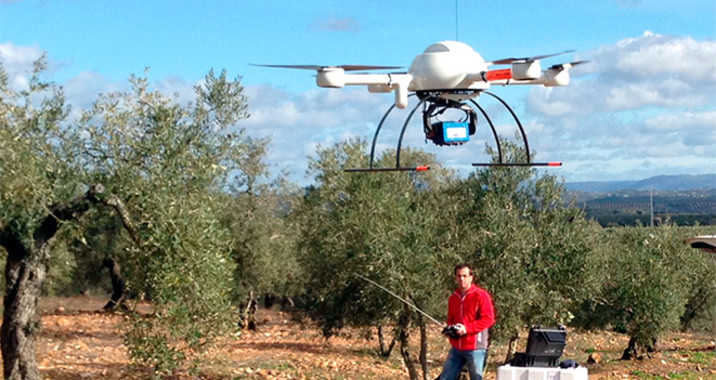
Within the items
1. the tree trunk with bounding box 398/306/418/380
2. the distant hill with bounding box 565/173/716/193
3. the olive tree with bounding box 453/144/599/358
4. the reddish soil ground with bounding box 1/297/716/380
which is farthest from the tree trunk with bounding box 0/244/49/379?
the distant hill with bounding box 565/173/716/193

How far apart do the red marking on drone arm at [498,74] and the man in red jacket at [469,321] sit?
2.73 metres

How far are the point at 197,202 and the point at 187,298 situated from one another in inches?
64.3

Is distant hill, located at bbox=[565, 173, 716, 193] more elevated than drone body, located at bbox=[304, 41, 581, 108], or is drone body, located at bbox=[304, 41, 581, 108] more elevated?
distant hill, located at bbox=[565, 173, 716, 193]

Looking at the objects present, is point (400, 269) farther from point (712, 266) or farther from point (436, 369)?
A: point (712, 266)

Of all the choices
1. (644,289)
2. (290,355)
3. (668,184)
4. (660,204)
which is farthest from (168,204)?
(668,184)

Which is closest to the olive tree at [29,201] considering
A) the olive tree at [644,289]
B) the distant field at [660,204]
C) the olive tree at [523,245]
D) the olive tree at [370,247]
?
the olive tree at [370,247]

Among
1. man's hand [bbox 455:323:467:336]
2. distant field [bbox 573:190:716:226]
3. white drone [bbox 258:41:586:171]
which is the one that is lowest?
man's hand [bbox 455:323:467:336]

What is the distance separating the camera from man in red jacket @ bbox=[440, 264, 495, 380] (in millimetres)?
9703

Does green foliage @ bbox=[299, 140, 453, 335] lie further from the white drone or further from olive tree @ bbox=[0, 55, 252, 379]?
the white drone

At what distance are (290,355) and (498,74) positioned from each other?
68.5 feet

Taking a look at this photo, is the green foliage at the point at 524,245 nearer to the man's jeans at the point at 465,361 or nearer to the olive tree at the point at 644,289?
the olive tree at the point at 644,289

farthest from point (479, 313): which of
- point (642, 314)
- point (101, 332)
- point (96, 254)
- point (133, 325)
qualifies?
point (96, 254)

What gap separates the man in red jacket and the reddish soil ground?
5.86 meters

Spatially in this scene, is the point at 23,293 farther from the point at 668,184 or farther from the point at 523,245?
the point at 668,184
